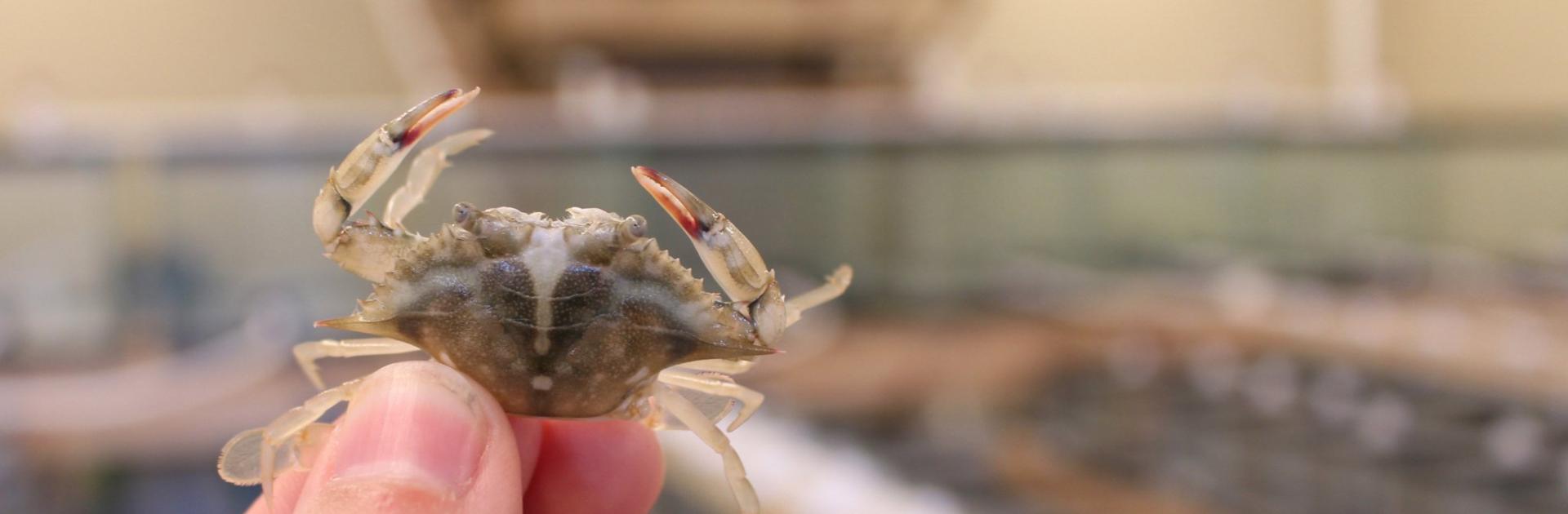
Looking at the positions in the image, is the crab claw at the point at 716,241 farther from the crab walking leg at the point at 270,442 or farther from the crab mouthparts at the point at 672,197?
the crab walking leg at the point at 270,442

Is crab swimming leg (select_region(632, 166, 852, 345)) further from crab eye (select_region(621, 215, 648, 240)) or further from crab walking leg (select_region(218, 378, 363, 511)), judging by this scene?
crab walking leg (select_region(218, 378, 363, 511))

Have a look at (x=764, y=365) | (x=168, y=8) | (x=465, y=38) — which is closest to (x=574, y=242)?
(x=764, y=365)

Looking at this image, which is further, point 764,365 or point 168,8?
point 168,8

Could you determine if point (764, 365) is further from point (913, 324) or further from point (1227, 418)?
point (1227, 418)

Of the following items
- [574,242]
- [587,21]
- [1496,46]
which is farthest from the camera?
[587,21]

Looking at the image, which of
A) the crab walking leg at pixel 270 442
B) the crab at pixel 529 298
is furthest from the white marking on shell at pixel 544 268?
the crab walking leg at pixel 270 442

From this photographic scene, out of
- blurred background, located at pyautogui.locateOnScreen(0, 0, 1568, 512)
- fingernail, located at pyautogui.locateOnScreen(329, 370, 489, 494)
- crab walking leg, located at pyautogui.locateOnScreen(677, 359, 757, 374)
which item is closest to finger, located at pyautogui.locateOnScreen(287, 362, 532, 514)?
fingernail, located at pyautogui.locateOnScreen(329, 370, 489, 494)

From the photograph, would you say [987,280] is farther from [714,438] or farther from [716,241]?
[716,241]
